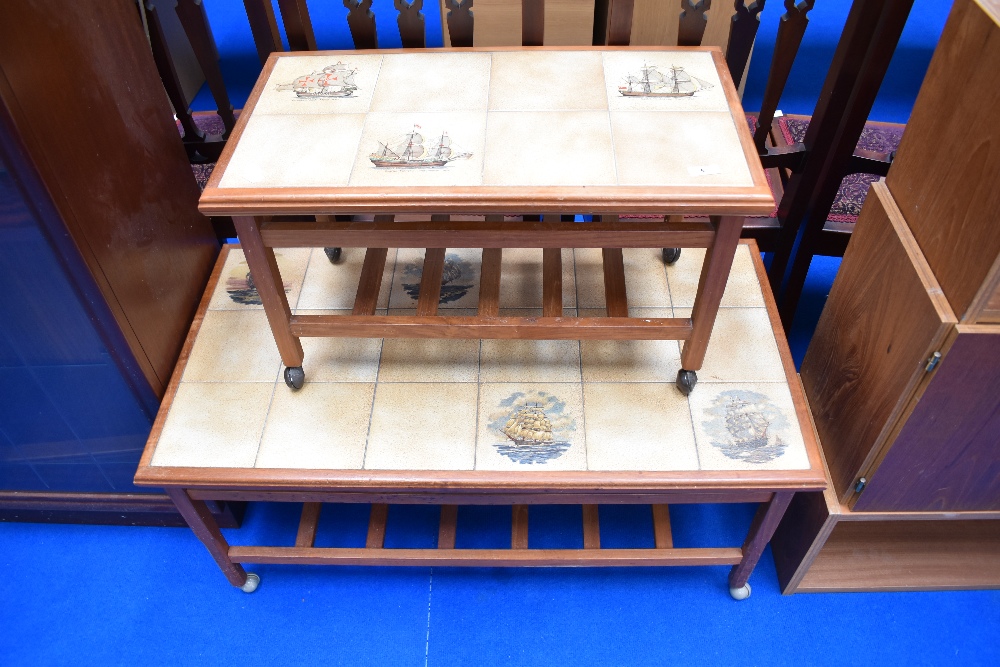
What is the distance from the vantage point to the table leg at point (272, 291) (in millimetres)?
1532

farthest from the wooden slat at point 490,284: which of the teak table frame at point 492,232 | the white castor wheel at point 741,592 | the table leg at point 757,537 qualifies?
the white castor wheel at point 741,592

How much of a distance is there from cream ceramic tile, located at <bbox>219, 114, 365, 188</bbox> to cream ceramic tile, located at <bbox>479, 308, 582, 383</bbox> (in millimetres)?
644

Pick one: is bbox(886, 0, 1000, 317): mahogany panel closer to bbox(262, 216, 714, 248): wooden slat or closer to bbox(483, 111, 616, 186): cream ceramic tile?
bbox(262, 216, 714, 248): wooden slat

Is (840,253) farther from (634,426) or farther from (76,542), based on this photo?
(76,542)

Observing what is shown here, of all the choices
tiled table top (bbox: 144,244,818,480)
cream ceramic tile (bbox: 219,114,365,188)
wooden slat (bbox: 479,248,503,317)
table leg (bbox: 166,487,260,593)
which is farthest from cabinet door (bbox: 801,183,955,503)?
table leg (bbox: 166,487,260,593)

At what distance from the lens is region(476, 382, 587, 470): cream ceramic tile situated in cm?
170

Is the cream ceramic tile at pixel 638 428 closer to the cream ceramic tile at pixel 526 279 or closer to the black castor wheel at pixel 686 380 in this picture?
the black castor wheel at pixel 686 380

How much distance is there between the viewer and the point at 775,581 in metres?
2.12

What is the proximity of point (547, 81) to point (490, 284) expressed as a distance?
51 centimetres

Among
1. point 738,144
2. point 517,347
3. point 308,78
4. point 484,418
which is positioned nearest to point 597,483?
point 484,418

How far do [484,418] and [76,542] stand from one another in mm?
1395

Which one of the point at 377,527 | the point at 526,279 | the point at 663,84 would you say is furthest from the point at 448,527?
the point at 663,84

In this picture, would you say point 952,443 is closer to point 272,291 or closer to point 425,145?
point 425,145

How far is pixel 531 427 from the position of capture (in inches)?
69.2
